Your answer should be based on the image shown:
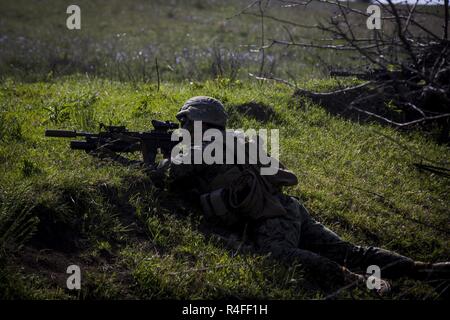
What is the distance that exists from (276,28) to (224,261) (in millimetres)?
18868

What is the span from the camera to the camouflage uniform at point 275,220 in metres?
5.21

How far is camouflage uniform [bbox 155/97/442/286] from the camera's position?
5211 mm

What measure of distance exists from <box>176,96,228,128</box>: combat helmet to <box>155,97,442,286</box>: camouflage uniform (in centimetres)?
1

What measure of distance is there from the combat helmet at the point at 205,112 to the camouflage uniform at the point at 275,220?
0.4 inches

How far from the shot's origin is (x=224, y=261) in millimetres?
4988

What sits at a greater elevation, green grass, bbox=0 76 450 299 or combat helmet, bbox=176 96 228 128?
combat helmet, bbox=176 96 228 128

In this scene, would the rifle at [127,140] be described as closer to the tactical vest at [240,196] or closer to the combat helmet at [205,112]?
the combat helmet at [205,112]

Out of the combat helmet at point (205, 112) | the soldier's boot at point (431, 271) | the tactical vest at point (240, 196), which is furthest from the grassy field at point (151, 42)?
the soldier's boot at point (431, 271)

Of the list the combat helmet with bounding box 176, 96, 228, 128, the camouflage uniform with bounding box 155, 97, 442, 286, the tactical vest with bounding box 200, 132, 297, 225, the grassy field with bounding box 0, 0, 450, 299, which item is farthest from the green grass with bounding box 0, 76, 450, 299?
the combat helmet with bounding box 176, 96, 228, 128

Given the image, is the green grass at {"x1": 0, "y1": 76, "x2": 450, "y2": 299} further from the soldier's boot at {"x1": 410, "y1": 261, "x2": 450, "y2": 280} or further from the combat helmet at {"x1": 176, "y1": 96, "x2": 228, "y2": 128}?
the combat helmet at {"x1": 176, "y1": 96, "x2": 228, "y2": 128}

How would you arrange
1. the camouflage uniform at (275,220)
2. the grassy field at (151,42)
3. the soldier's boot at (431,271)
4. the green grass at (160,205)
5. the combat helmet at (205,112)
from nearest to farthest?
the green grass at (160,205) < the soldier's boot at (431,271) < the camouflage uniform at (275,220) < the combat helmet at (205,112) < the grassy field at (151,42)

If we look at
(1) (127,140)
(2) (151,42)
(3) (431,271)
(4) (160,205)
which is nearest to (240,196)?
(4) (160,205)
